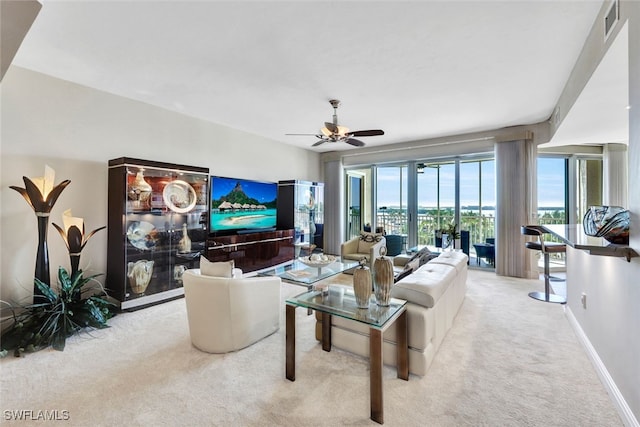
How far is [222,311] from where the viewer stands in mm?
2301

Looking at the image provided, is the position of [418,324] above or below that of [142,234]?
below

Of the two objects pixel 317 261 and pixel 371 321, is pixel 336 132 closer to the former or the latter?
pixel 317 261

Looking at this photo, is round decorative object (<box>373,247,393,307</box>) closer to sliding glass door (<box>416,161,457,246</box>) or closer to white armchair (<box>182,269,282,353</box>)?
white armchair (<box>182,269,282,353</box>)

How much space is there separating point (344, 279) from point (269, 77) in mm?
3169

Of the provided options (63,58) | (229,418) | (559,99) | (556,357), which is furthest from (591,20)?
(63,58)

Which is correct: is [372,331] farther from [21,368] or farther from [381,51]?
[21,368]

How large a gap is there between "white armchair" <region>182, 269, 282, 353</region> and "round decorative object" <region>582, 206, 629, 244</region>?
8.24ft

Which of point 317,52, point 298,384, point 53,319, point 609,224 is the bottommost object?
point 298,384

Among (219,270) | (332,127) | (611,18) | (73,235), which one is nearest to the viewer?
(611,18)

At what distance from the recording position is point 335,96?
3.60 metres

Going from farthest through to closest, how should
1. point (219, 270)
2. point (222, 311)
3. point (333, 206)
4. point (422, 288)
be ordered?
point (333, 206) < point (219, 270) < point (222, 311) < point (422, 288)

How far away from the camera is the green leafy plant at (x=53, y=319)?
96.7 inches

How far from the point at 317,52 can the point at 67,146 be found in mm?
3001

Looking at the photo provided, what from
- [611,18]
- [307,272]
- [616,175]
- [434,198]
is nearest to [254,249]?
[307,272]
